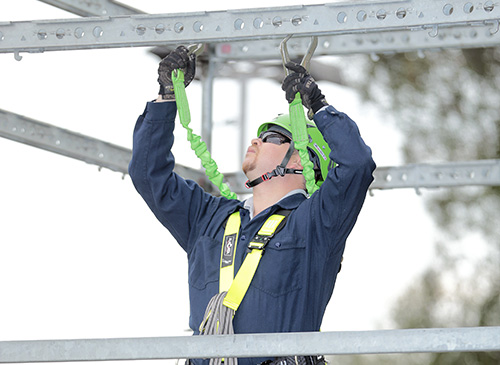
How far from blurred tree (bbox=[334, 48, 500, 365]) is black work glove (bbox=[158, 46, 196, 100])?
301 inches

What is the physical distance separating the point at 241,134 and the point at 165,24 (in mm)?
4291

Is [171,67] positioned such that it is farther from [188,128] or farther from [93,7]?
[93,7]

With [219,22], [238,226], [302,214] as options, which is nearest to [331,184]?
[302,214]

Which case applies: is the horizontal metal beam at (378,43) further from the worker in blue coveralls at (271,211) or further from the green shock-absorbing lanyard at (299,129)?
the green shock-absorbing lanyard at (299,129)

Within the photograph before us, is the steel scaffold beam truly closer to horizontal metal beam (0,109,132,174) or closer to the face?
horizontal metal beam (0,109,132,174)

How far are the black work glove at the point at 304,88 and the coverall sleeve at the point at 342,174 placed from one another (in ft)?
0.19

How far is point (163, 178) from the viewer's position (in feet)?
11.6

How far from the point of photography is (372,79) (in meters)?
11.4

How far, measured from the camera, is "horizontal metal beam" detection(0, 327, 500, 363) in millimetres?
2398

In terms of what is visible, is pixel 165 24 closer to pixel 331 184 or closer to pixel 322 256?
pixel 331 184

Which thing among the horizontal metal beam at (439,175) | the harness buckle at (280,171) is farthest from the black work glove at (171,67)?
the horizontal metal beam at (439,175)

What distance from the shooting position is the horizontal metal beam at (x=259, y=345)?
240 cm

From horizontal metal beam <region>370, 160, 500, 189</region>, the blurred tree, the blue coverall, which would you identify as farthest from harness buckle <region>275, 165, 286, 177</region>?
the blurred tree

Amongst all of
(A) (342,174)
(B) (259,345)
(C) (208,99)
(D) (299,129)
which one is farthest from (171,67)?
(C) (208,99)
